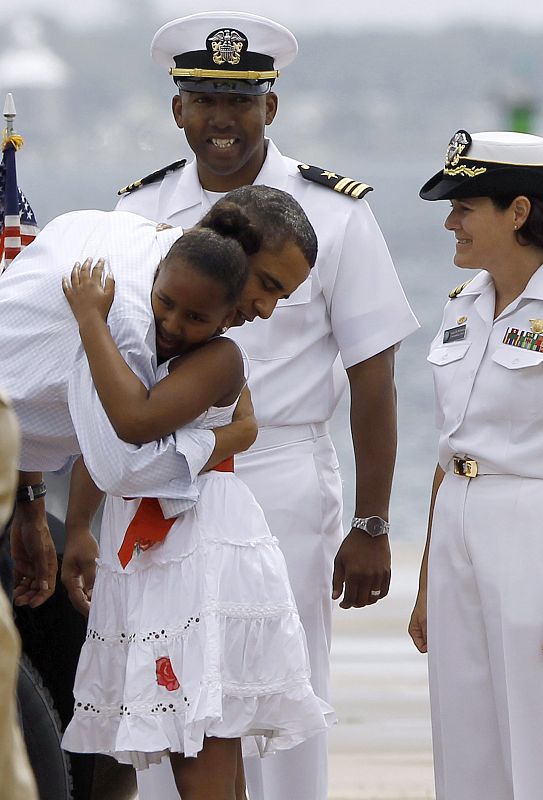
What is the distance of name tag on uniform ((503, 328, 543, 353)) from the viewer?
11.5ft

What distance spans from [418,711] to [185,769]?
289 cm

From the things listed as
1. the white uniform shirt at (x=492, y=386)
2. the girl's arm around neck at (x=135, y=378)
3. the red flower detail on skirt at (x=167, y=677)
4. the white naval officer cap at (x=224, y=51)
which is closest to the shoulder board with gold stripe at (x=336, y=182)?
the white naval officer cap at (x=224, y=51)

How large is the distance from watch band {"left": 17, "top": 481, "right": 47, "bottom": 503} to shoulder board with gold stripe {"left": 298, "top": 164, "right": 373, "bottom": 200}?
110 cm

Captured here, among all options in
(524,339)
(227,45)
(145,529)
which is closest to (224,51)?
(227,45)

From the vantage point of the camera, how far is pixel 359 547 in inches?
151

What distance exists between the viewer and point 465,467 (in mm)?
3607

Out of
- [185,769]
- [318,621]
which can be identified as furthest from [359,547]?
[185,769]

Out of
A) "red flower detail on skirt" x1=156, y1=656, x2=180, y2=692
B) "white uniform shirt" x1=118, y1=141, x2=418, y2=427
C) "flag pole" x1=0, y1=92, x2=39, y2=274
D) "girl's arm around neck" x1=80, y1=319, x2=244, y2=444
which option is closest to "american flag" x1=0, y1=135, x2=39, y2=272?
"flag pole" x1=0, y1=92, x2=39, y2=274

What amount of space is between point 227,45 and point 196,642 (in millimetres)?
1617

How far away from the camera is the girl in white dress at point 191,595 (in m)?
2.85

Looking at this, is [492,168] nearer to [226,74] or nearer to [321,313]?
[321,313]

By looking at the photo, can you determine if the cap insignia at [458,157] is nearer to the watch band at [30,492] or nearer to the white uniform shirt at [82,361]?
the white uniform shirt at [82,361]

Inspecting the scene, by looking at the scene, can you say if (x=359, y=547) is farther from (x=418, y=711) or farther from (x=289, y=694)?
(x=418, y=711)

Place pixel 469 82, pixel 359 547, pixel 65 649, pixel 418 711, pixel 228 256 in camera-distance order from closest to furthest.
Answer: pixel 228 256 < pixel 65 649 < pixel 359 547 < pixel 418 711 < pixel 469 82
